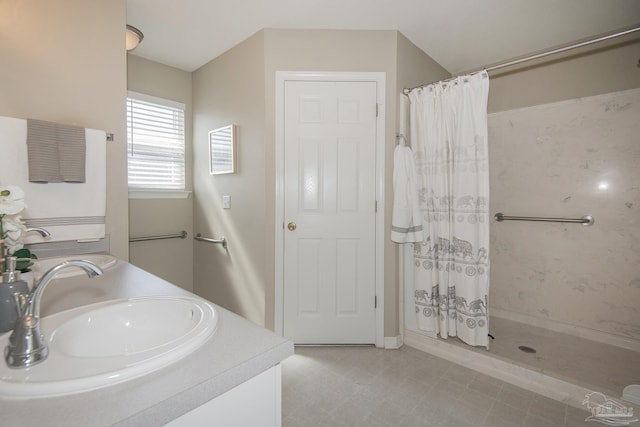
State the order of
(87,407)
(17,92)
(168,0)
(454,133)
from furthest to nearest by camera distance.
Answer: (454,133)
(168,0)
(17,92)
(87,407)

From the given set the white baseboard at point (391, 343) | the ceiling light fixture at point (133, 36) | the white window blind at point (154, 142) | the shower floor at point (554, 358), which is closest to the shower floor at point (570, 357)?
the shower floor at point (554, 358)

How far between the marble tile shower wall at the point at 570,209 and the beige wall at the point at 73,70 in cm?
308

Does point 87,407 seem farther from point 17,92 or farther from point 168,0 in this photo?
point 168,0

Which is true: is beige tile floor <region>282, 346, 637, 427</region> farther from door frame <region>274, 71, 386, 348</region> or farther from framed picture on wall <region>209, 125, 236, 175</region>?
framed picture on wall <region>209, 125, 236, 175</region>

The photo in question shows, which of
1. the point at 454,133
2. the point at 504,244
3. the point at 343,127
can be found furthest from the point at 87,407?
the point at 504,244

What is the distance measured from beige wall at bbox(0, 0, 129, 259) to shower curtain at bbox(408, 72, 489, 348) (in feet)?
A: 6.62

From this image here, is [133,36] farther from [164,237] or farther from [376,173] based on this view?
[376,173]

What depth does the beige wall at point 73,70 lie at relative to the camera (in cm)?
150

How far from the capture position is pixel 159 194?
2852mm

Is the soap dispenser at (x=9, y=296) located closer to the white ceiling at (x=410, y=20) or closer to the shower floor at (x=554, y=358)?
the white ceiling at (x=410, y=20)

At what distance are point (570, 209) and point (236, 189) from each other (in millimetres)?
2823

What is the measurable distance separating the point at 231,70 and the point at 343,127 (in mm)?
1149

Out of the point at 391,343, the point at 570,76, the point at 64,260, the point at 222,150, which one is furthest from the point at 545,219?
the point at 64,260

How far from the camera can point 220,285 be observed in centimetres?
286
